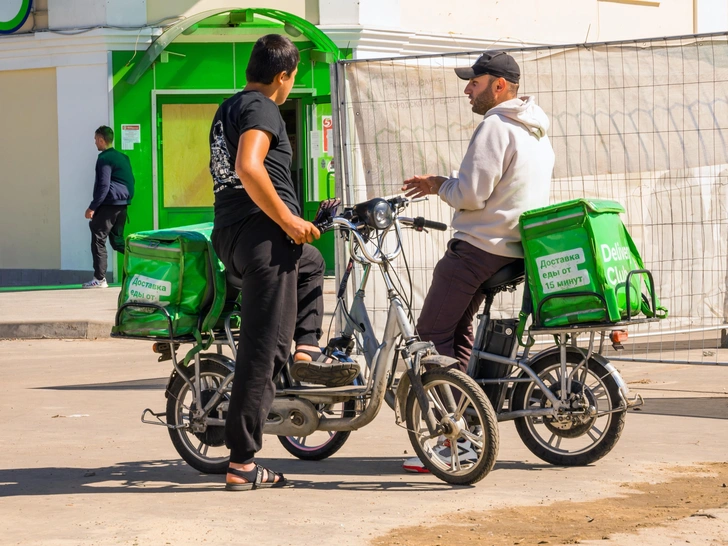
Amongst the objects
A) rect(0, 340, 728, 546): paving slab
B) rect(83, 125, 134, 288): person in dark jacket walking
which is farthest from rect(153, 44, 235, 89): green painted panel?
rect(0, 340, 728, 546): paving slab

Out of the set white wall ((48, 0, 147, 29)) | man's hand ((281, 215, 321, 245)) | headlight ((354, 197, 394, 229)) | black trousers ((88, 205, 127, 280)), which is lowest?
man's hand ((281, 215, 321, 245))

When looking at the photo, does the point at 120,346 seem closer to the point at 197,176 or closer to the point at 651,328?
the point at 651,328

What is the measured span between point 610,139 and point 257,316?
3.74m

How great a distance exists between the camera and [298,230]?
5.29 metres

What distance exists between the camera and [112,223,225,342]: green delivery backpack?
5.74 meters

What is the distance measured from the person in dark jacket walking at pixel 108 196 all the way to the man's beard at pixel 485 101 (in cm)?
1095

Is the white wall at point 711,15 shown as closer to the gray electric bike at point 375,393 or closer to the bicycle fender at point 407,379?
the gray electric bike at point 375,393

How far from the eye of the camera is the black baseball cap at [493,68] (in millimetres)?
5855

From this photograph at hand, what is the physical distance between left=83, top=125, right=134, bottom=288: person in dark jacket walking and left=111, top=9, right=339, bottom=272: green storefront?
130cm

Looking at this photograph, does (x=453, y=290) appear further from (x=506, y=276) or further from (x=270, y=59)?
(x=270, y=59)

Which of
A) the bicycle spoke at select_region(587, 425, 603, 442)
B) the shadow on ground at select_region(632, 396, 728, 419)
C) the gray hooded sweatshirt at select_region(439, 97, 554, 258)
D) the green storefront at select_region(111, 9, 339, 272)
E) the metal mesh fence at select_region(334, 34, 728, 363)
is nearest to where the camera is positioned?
the gray hooded sweatshirt at select_region(439, 97, 554, 258)

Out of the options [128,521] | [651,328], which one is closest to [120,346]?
[651,328]

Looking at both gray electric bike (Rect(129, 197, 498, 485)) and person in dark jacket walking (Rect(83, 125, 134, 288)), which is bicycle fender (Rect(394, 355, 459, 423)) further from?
person in dark jacket walking (Rect(83, 125, 134, 288))

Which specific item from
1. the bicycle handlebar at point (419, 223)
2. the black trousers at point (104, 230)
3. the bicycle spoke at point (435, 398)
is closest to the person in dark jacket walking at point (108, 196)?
the black trousers at point (104, 230)
